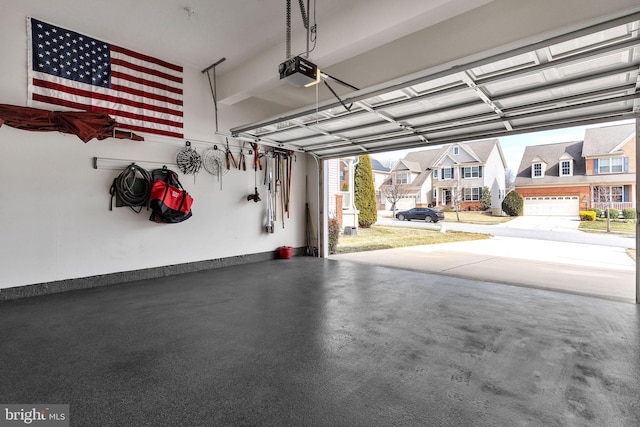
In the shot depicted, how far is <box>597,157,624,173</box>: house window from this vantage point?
9688 mm

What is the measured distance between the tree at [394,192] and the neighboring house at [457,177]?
130mm

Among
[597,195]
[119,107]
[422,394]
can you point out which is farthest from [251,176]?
[597,195]

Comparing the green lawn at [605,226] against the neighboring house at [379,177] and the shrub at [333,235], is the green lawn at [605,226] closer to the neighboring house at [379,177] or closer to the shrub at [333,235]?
the neighboring house at [379,177]

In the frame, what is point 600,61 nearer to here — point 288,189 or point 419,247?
point 288,189

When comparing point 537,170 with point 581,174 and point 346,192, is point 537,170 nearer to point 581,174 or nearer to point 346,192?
point 581,174

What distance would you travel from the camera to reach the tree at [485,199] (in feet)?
41.2

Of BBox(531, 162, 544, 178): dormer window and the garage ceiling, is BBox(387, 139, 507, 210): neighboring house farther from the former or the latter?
the garage ceiling

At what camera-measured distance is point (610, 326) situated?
127 inches

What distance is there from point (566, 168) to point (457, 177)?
3.70 m

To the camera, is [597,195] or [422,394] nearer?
[422,394]

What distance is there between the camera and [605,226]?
9445 millimetres

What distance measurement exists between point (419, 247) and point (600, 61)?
26.4 ft

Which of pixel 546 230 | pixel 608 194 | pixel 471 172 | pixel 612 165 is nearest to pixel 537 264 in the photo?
pixel 608 194

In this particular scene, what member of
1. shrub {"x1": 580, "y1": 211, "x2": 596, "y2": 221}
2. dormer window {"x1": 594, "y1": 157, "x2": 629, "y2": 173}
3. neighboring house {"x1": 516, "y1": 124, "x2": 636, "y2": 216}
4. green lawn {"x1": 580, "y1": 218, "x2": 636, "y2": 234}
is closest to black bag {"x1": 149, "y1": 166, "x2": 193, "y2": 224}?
green lawn {"x1": 580, "y1": 218, "x2": 636, "y2": 234}
